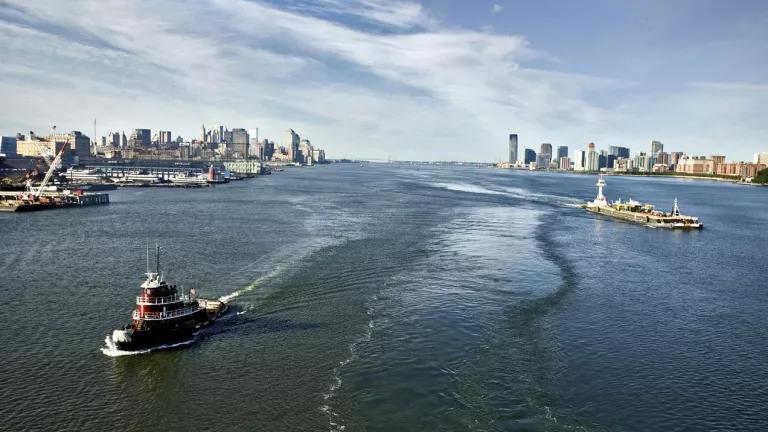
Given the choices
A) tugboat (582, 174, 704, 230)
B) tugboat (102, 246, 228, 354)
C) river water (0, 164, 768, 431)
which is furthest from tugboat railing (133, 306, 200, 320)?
tugboat (582, 174, 704, 230)

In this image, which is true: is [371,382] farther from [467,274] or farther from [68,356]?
[467,274]

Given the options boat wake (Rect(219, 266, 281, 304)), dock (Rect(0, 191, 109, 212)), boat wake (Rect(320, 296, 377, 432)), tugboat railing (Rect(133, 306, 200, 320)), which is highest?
dock (Rect(0, 191, 109, 212))

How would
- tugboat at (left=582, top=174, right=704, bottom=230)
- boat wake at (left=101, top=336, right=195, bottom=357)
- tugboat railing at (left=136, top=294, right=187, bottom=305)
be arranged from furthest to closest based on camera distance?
tugboat at (left=582, top=174, right=704, bottom=230), tugboat railing at (left=136, top=294, right=187, bottom=305), boat wake at (left=101, top=336, right=195, bottom=357)

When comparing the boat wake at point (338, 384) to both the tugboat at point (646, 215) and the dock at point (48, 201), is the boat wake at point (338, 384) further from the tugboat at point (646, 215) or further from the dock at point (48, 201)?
the dock at point (48, 201)

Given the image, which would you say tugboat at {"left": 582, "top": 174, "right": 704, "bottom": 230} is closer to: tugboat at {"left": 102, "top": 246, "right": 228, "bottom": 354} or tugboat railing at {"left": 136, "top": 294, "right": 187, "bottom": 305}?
tugboat at {"left": 102, "top": 246, "right": 228, "bottom": 354}

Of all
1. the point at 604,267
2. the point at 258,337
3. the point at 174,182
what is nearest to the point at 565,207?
the point at 604,267

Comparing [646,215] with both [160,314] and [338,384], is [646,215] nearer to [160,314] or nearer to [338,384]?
[338,384]

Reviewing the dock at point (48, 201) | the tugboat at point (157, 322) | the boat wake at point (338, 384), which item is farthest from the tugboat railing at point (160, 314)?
the dock at point (48, 201)

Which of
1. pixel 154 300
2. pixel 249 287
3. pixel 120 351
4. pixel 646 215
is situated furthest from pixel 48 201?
pixel 646 215
